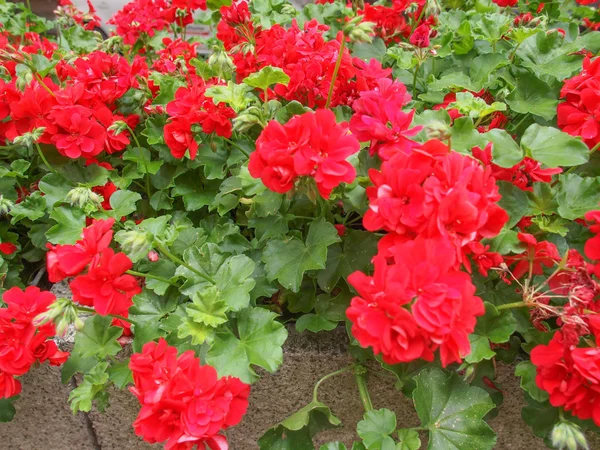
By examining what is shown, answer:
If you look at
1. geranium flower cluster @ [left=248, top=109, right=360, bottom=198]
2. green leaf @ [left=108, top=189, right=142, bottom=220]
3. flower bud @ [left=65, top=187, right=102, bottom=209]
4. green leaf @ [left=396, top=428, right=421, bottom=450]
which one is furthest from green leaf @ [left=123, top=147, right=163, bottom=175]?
green leaf @ [left=396, top=428, right=421, bottom=450]

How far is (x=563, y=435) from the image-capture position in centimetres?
81

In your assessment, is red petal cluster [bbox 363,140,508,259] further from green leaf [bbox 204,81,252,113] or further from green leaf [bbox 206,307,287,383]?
green leaf [bbox 204,81,252,113]

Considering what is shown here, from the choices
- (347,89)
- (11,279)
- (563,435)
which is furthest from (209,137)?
(563,435)

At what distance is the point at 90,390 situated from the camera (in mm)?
1020

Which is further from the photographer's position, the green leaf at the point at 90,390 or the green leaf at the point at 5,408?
the green leaf at the point at 5,408

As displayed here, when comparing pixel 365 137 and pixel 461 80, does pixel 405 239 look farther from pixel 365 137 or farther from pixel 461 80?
pixel 461 80

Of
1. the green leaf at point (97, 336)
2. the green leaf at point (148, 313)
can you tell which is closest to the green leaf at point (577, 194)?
the green leaf at point (148, 313)

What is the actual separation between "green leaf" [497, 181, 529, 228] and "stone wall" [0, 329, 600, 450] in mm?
362

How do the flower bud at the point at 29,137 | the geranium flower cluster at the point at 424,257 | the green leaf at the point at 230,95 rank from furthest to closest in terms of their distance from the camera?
the flower bud at the point at 29,137
the green leaf at the point at 230,95
the geranium flower cluster at the point at 424,257

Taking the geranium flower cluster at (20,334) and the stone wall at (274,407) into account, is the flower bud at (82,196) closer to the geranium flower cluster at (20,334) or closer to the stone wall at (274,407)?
the geranium flower cluster at (20,334)

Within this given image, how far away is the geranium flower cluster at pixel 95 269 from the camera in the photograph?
2.85 ft

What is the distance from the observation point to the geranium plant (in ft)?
2.50

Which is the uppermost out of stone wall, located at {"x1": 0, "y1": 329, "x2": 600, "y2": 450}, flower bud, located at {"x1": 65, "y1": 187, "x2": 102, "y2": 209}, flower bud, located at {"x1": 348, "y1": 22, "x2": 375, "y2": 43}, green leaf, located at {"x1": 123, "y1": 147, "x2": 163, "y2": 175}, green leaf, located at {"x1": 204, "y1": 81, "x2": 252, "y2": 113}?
flower bud, located at {"x1": 348, "y1": 22, "x2": 375, "y2": 43}

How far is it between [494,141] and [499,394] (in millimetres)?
528
